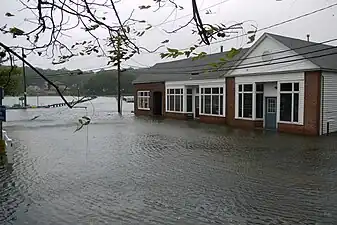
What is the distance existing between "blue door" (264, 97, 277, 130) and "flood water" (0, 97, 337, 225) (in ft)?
20.1

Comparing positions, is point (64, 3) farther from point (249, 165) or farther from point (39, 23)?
point (249, 165)

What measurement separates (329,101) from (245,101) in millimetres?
5233

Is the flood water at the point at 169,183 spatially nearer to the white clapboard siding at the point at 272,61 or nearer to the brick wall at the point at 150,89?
the white clapboard siding at the point at 272,61

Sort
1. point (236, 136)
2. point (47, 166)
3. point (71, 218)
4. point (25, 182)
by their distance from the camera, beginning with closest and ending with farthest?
point (71, 218)
point (25, 182)
point (47, 166)
point (236, 136)

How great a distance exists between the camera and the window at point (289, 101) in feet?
67.4

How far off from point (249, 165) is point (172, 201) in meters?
4.60

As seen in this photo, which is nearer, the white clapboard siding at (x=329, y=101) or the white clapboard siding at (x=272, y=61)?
the white clapboard siding at (x=329, y=101)

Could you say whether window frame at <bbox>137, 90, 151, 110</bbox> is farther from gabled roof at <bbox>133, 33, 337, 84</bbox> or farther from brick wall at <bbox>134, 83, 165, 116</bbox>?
gabled roof at <bbox>133, 33, 337, 84</bbox>

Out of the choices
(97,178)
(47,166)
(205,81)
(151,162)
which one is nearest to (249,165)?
(151,162)

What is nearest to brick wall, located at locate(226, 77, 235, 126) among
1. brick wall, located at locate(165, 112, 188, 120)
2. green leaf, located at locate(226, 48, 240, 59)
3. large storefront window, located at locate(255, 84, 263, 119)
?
large storefront window, located at locate(255, 84, 263, 119)

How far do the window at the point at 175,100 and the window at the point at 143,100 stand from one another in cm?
353

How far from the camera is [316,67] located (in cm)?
1931

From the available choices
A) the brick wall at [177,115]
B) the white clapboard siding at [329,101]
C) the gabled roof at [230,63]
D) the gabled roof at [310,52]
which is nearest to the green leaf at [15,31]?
the gabled roof at [230,63]

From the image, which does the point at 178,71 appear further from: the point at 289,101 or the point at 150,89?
the point at 289,101
